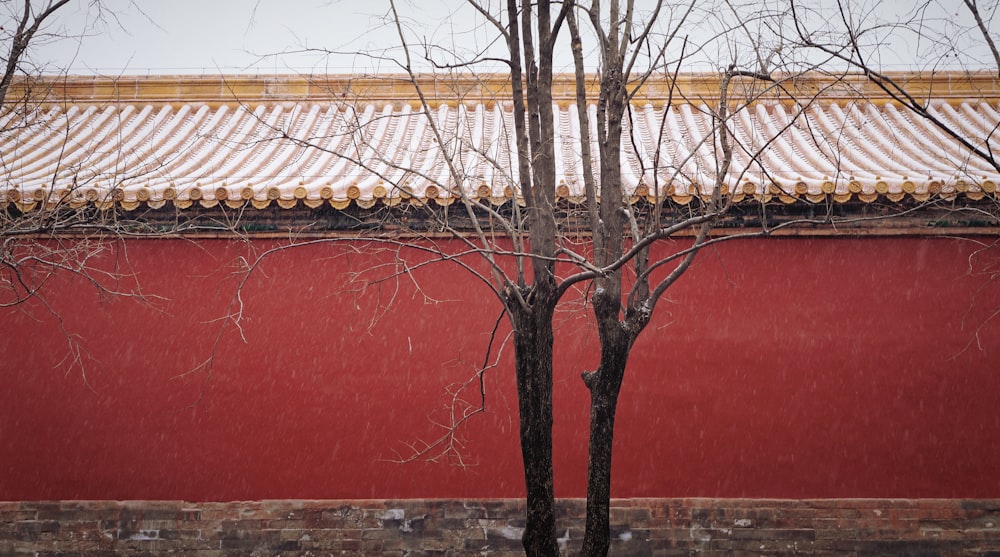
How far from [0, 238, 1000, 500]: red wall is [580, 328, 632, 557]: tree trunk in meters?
2.05

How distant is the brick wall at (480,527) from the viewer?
4.74 metres

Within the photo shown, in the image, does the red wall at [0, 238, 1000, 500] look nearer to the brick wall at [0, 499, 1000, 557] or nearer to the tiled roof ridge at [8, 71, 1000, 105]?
the brick wall at [0, 499, 1000, 557]

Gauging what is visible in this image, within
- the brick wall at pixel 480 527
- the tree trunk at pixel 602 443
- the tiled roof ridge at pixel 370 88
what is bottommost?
the brick wall at pixel 480 527

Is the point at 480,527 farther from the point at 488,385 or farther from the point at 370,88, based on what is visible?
the point at 370,88

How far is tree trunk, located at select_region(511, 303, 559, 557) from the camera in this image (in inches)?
108

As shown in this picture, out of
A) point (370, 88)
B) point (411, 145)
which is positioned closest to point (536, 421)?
point (411, 145)

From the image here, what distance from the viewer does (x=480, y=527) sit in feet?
15.7

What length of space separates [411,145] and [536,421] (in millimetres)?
3798

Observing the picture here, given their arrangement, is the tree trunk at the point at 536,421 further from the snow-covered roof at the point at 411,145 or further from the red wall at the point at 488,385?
the red wall at the point at 488,385

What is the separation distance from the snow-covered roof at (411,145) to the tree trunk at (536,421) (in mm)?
1731

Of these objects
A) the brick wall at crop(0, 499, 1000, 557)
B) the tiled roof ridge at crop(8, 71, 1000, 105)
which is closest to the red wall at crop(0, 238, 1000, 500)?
the brick wall at crop(0, 499, 1000, 557)

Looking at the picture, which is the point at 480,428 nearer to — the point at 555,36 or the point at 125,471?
the point at 125,471

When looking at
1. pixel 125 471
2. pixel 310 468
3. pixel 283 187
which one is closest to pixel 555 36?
pixel 283 187

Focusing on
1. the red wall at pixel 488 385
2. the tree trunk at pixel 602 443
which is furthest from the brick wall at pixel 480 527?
the tree trunk at pixel 602 443
